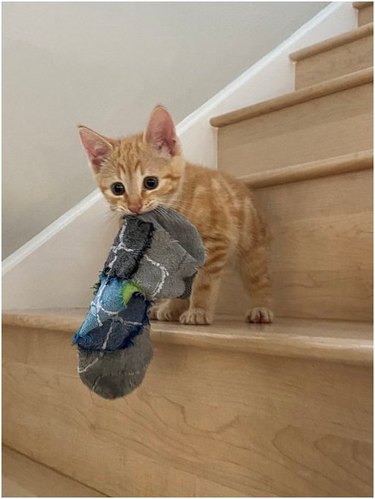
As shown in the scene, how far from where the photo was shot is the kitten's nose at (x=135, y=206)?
1.02 m

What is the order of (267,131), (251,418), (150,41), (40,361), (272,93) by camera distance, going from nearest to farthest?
(251,418) < (40,361) < (267,131) < (150,41) < (272,93)

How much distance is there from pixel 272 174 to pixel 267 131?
0.37 meters

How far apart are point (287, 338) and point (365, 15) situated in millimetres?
1664

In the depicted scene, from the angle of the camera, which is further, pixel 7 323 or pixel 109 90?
pixel 109 90

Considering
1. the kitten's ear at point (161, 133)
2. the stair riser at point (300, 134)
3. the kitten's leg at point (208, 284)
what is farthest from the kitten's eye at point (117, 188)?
the stair riser at point (300, 134)

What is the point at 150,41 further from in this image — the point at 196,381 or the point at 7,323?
the point at 196,381

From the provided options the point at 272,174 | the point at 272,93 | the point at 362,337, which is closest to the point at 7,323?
the point at 272,174

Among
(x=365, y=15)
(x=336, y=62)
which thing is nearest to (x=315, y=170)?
(x=336, y=62)

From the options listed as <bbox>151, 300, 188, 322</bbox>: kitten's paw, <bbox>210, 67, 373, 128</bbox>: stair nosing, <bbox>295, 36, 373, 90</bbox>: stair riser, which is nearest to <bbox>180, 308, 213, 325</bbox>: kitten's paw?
<bbox>151, 300, 188, 322</bbox>: kitten's paw

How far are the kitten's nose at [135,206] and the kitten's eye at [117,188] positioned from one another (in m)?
0.07

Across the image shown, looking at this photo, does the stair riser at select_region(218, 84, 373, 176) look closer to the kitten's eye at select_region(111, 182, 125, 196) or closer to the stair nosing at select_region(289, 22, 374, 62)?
the stair nosing at select_region(289, 22, 374, 62)

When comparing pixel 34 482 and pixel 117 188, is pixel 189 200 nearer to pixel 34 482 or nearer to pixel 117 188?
pixel 117 188

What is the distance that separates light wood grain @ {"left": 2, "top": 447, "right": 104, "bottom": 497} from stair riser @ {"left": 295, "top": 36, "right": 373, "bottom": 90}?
1433 mm

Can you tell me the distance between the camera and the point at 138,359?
87 centimetres
